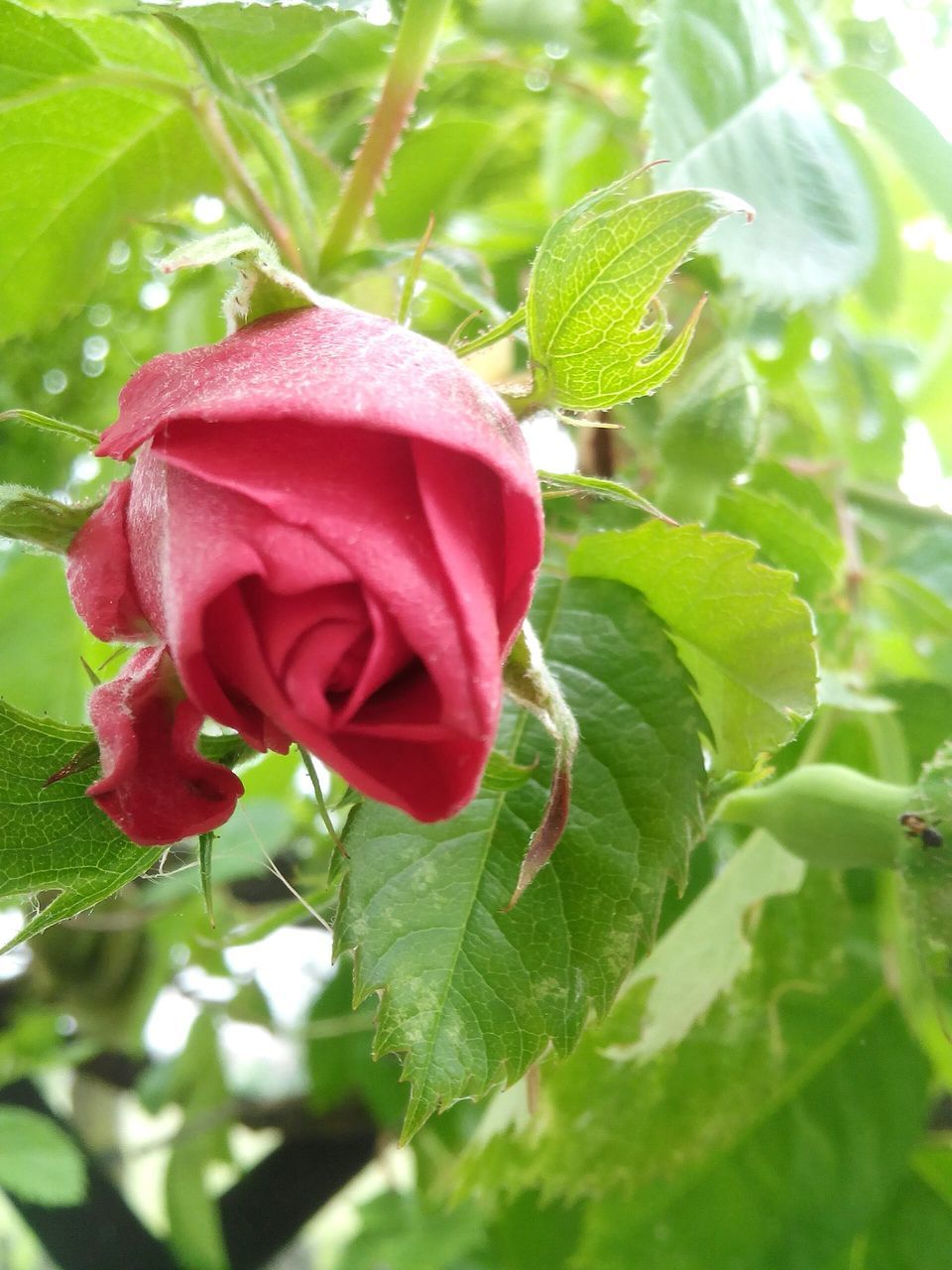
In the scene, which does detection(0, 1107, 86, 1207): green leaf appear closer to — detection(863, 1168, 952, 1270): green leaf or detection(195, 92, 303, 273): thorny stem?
detection(863, 1168, 952, 1270): green leaf

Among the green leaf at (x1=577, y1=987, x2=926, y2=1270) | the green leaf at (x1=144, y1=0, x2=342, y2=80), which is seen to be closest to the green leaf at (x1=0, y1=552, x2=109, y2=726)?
the green leaf at (x1=144, y1=0, x2=342, y2=80)

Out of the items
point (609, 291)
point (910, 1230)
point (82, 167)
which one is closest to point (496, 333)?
point (609, 291)

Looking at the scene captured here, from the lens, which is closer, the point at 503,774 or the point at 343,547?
the point at 343,547

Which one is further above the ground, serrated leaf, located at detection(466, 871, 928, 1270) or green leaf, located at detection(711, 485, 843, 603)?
green leaf, located at detection(711, 485, 843, 603)

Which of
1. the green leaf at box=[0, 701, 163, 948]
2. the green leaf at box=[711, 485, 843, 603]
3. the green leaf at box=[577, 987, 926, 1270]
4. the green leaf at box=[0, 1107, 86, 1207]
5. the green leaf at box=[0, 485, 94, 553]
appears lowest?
the green leaf at box=[0, 1107, 86, 1207]

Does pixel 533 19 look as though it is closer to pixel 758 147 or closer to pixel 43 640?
pixel 758 147
